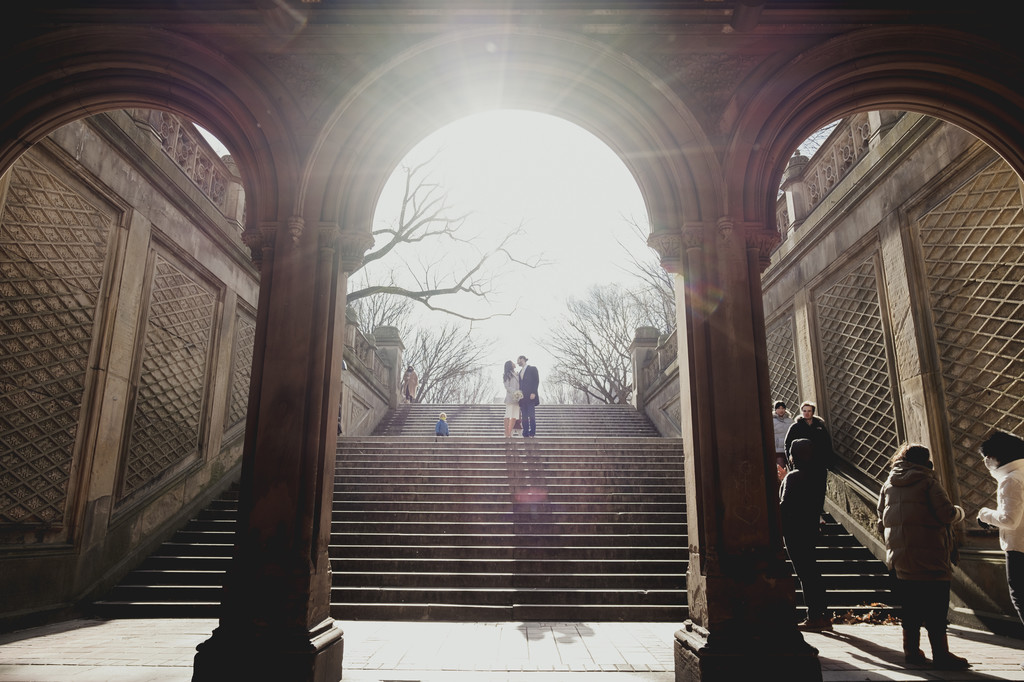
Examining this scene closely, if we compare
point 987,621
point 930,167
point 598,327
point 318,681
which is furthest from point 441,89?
point 598,327

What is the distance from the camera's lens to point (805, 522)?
5.50 m

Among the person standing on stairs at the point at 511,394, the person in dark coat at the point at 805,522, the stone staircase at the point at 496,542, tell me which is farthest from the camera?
the person standing on stairs at the point at 511,394

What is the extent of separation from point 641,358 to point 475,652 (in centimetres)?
1346

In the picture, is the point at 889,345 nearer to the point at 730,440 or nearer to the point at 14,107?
the point at 730,440

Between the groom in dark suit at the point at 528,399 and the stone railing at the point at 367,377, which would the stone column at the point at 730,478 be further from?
the stone railing at the point at 367,377

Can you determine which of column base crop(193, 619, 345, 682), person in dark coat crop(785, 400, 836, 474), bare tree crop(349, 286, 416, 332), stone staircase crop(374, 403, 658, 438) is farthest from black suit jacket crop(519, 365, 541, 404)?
bare tree crop(349, 286, 416, 332)

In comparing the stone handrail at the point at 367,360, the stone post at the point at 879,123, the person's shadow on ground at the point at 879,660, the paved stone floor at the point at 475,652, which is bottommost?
the paved stone floor at the point at 475,652

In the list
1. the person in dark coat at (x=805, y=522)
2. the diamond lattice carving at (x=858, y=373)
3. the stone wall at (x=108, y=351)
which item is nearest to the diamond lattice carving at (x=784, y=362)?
the diamond lattice carving at (x=858, y=373)

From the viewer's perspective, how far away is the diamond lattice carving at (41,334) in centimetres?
553

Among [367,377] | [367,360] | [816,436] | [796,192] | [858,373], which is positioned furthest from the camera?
[367,360]

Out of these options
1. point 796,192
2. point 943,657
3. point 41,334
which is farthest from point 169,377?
point 796,192

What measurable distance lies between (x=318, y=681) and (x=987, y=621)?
583 centimetres

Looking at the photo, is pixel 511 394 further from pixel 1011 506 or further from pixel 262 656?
pixel 1011 506

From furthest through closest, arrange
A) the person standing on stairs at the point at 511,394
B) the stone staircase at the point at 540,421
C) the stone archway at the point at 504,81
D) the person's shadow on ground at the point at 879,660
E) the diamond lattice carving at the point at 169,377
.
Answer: the stone staircase at the point at 540,421, the person standing on stairs at the point at 511,394, the diamond lattice carving at the point at 169,377, the stone archway at the point at 504,81, the person's shadow on ground at the point at 879,660
